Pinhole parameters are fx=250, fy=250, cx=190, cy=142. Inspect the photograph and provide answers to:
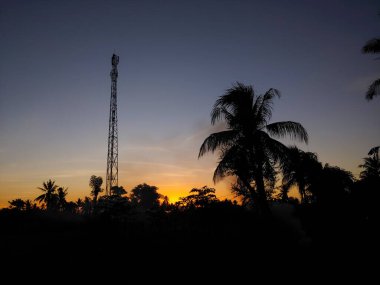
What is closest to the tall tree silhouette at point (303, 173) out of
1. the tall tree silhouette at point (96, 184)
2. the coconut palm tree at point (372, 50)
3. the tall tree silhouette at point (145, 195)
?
the coconut palm tree at point (372, 50)

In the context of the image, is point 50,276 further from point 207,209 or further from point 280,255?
point 207,209

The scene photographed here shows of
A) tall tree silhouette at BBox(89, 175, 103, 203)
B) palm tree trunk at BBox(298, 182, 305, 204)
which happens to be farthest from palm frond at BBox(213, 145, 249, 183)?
tall tree silhouette at BBox(89, 175, 103, 203)

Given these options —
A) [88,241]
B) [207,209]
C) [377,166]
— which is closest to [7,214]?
[88,241]

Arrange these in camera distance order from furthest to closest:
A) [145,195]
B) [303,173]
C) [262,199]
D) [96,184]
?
[145,195]
[96,184]
[303,173]
[262,199]

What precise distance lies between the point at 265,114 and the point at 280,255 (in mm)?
6922

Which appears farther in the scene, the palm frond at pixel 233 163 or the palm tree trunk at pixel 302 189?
the palm tree trunk at pixel 302 189

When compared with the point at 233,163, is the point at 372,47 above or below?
above

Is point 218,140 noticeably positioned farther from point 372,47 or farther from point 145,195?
point 145,195

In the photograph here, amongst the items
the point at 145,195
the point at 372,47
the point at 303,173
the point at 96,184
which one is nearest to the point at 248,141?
the point at 372,47

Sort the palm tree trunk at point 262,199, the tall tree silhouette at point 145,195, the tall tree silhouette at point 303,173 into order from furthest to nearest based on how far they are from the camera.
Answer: the tall tree silhouette at point 145,195, the tall tree silhouette at point 303,173, the palm tree trunk at point 262,199

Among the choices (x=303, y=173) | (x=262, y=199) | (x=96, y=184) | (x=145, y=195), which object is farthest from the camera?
(x=145, y=195)

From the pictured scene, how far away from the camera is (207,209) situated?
55.9ft

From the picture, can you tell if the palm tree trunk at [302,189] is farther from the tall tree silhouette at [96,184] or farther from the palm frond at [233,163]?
the tall tree silhouette at [96,184]

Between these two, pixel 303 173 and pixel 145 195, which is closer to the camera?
pixel 303 173
